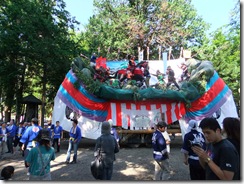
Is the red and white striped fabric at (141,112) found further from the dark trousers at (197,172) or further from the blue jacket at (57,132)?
the dark trousers at (197,172)

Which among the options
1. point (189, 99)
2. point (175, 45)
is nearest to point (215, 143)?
point (189, 99)

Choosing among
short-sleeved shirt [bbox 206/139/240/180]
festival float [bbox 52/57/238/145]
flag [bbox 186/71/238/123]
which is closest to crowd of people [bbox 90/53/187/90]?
festival float [bbox 52/57/238/145]

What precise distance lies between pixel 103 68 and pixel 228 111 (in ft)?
22.8

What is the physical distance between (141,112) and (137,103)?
1.60ft

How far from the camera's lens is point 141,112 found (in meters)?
13.6

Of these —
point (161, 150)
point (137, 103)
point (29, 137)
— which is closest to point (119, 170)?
point (161, 150)

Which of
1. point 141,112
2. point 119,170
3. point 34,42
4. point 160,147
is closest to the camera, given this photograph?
point 160,147

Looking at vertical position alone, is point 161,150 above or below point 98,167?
above

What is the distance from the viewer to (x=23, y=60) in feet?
61.8

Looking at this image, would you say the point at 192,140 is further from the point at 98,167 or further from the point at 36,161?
the point at 36,161

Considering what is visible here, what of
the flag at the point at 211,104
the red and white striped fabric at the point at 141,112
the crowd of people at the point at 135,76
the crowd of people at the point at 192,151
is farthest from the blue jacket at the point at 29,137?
the flag at the point at 211,104

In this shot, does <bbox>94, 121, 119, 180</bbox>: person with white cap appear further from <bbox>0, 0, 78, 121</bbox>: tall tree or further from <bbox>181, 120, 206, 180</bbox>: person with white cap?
<bbox>0, 0, 78, 121</bbox>: tall tree

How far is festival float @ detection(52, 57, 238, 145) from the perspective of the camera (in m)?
13.3

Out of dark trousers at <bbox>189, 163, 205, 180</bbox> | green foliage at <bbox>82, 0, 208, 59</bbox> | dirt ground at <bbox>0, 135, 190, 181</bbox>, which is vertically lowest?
dirt ground at <bbox>0, 135, 190, 181</bbox>
